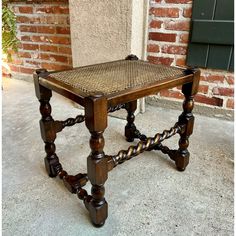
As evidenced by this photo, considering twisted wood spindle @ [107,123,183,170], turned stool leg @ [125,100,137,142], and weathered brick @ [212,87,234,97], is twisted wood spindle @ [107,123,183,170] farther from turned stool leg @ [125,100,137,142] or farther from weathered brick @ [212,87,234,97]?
weathered brick @ [212,87,234,97]

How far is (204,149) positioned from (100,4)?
90cm

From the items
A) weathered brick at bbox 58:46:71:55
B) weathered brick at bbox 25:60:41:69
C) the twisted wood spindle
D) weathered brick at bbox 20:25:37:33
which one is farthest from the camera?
weathered brick at bbox 25:60:41:69

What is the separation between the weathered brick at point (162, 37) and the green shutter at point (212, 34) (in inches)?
4.3

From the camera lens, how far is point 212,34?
1280mm

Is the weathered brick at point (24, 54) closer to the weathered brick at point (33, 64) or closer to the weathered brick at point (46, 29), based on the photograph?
the weathered brick at point (33, 64)

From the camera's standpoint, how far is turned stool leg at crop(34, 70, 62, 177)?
32.2 inches

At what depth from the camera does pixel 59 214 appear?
80 centimetres

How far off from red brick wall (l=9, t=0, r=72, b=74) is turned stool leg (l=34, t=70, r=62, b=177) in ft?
3.44

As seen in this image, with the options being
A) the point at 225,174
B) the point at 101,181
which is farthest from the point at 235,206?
the point at 101,181

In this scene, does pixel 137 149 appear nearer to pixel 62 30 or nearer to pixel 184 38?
pixel 184 38

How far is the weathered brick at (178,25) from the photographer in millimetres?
1354

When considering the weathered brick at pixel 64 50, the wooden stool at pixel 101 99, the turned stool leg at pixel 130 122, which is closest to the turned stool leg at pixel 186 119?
the wooden stool at pixel 101 99

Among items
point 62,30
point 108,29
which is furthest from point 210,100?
point 62,30

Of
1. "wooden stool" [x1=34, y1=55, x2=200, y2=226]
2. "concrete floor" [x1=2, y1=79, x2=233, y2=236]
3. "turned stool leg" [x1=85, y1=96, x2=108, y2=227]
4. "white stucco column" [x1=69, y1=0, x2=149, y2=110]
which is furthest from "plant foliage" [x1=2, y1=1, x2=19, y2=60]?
"turned stool leg" [x1=85, y1=96, x2=108, y2=227]
